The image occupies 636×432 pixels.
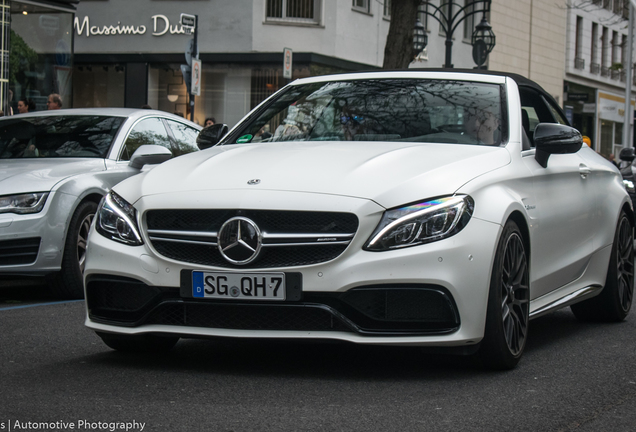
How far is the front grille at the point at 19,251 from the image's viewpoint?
25.9 ft

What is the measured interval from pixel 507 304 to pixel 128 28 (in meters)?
26.7

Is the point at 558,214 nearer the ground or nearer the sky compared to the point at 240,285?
nearer the sky

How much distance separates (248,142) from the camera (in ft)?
20.8

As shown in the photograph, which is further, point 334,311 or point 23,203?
point 23,203

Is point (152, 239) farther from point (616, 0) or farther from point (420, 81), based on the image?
point (616, 0)

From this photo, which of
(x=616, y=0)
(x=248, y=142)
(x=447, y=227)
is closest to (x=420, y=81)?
(x=248, y=142)

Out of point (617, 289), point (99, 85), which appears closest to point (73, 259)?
point (617, 289)

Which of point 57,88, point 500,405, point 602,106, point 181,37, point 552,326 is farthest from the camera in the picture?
point 602,106

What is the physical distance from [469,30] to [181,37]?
43.5ft

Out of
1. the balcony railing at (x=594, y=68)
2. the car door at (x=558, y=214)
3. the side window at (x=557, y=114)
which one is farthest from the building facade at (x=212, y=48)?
the balcony railing at (x=594, y=68)

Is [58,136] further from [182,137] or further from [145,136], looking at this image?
[182,137]

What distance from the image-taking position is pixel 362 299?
4758 millimetres

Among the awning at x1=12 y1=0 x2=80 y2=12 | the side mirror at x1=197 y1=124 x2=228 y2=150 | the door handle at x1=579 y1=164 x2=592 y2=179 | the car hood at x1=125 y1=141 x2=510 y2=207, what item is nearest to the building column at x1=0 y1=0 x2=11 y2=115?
the awning at x1=12 y1=0 x2=80 y2=12

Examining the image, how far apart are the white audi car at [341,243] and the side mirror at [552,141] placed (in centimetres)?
2
